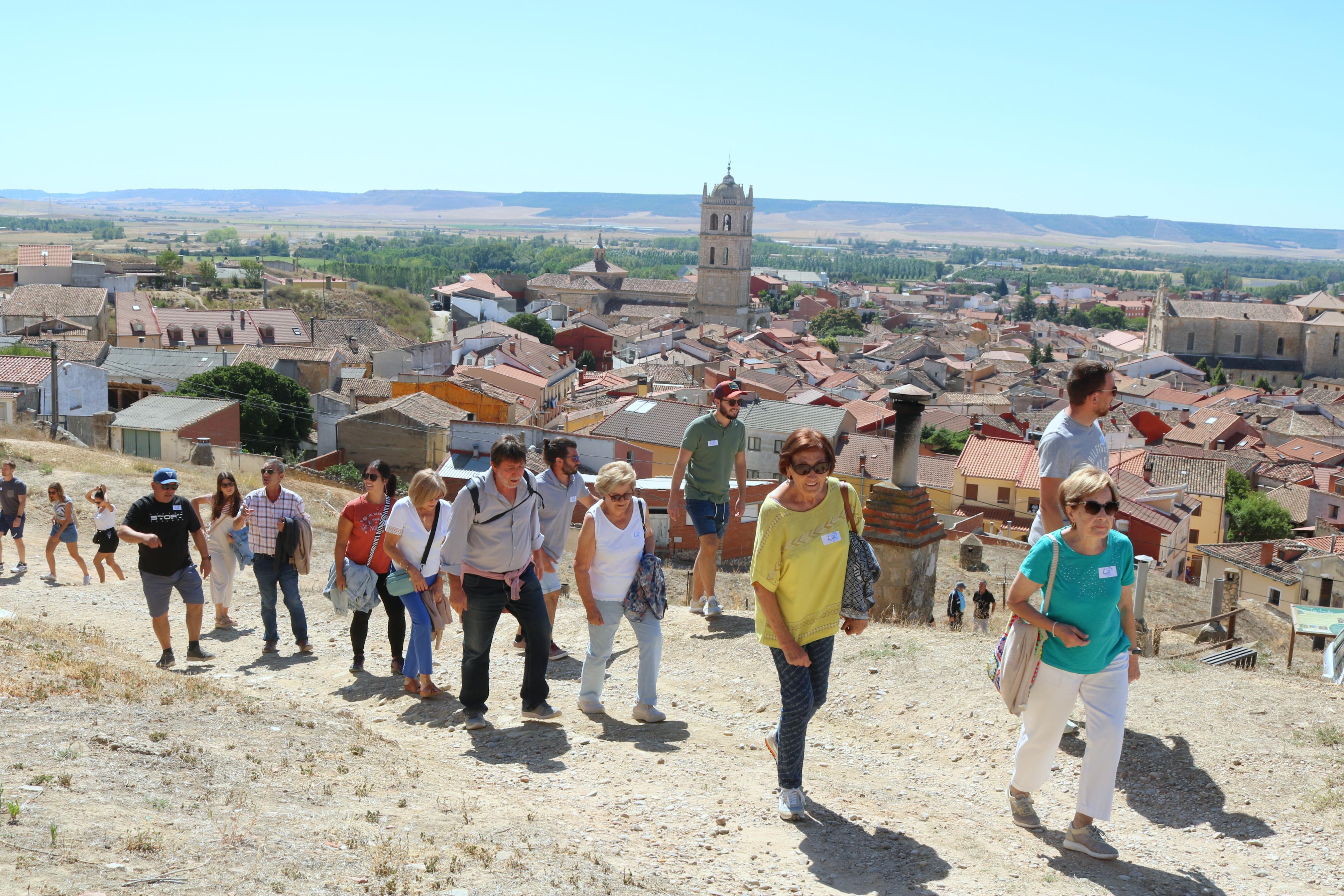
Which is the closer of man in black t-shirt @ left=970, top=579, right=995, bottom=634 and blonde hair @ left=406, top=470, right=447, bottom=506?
blonde hair @ left=406, top=470, right=447, bottom=506

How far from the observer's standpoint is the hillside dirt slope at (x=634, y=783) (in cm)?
376

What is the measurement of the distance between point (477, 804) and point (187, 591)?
349cm

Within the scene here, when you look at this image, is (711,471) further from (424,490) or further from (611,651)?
(424,490)

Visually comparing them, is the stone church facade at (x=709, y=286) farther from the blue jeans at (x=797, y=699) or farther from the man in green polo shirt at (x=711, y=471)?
the blue jeans at (x=797, y=699)

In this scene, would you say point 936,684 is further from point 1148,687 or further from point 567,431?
point 567,431

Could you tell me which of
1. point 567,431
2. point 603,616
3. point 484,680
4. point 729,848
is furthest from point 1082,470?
point 567,431

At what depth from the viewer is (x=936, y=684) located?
615 cm

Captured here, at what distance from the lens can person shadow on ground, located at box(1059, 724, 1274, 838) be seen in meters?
4.61

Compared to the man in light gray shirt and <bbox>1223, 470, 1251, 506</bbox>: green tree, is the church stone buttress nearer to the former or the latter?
<bbox>1223, 470, 1251, 506</bbox>: green tree

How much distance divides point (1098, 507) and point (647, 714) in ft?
8.55

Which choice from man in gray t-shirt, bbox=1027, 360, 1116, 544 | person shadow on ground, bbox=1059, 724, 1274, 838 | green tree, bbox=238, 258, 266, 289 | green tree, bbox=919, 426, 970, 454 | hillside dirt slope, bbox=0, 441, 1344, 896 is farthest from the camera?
green tree, bbox=238, 258, 266, 289

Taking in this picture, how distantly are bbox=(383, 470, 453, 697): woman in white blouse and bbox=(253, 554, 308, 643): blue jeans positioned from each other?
5.21 feet

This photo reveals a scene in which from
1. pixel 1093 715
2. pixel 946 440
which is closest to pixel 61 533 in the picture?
pixel 1093 715

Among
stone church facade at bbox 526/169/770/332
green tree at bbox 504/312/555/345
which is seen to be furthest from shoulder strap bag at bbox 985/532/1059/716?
stone church facade at bbox 526/169/770/332
